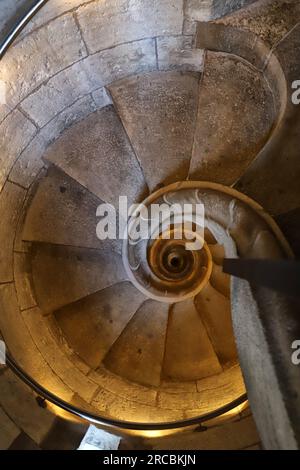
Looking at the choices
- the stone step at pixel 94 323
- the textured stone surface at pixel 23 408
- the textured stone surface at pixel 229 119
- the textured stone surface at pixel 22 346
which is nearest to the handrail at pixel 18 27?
the textured stone surface at pixel 229 119

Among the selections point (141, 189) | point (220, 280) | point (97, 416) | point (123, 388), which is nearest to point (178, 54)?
point (141, 189)

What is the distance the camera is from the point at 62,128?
4.89 metres

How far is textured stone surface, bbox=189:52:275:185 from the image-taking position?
442cm

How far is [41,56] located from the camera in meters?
3.84

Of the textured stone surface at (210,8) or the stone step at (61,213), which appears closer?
the textured stone surface at (210,8)

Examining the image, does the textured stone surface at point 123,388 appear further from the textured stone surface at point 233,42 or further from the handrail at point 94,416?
the textured stone surface at point 233,42

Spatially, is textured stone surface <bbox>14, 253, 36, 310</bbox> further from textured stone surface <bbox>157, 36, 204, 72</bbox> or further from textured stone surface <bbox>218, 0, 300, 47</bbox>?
textured stone surface <bbox>218, 0, 300, 47</bbox>

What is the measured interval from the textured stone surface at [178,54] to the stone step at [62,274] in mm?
2403

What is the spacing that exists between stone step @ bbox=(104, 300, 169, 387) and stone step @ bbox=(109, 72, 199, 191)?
175cm

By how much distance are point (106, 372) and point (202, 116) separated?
10.7 ft

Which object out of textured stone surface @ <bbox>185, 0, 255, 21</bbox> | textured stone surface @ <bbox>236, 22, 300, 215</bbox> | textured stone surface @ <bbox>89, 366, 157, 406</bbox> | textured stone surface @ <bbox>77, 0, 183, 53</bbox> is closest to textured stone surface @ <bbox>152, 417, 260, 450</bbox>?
textured stone surface @ <bbox>89, 366, 157, 406</bbox>

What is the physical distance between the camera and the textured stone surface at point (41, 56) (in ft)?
11.8

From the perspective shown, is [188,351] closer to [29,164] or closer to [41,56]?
[29,164]

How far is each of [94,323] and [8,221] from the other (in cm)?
168
